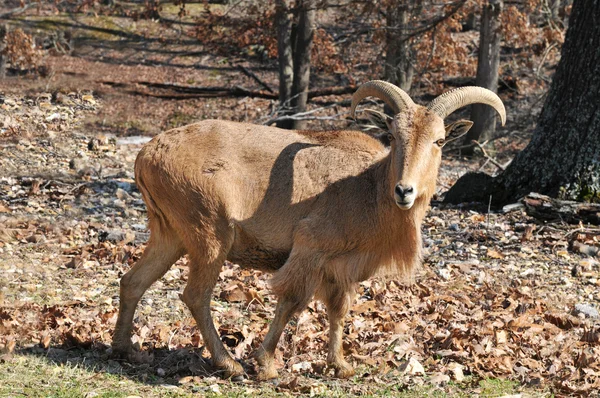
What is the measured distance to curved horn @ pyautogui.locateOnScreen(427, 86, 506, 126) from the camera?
709cm

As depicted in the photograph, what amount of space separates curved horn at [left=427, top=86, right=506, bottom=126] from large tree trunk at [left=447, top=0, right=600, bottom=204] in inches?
162

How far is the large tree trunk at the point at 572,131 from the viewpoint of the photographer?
11.1 metres

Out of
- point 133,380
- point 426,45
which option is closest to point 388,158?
point 133,380

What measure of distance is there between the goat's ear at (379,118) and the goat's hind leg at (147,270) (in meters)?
2.16

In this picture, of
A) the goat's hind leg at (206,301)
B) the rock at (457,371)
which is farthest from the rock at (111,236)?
the rock at (457,371)

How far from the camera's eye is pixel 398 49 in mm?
16938

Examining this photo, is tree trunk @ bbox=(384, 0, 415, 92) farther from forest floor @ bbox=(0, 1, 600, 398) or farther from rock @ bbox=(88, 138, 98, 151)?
rock @ bbox=(88, 138, 98, 151)

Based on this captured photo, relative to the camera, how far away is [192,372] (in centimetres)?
675

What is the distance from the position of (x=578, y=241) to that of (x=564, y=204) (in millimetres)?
673

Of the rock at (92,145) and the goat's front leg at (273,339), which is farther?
the rock at (92,145)

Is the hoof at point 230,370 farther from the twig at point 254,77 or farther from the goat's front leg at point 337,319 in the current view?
the twig at point 254,77

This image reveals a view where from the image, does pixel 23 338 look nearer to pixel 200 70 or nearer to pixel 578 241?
pixel 578 241

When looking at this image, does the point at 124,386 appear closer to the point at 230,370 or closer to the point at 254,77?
the point at 230,370

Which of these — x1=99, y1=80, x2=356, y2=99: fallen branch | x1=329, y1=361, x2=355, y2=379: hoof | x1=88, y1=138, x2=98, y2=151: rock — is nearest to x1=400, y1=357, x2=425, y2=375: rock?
x1=329, y1=361, x2=355, y2=379: hoof
